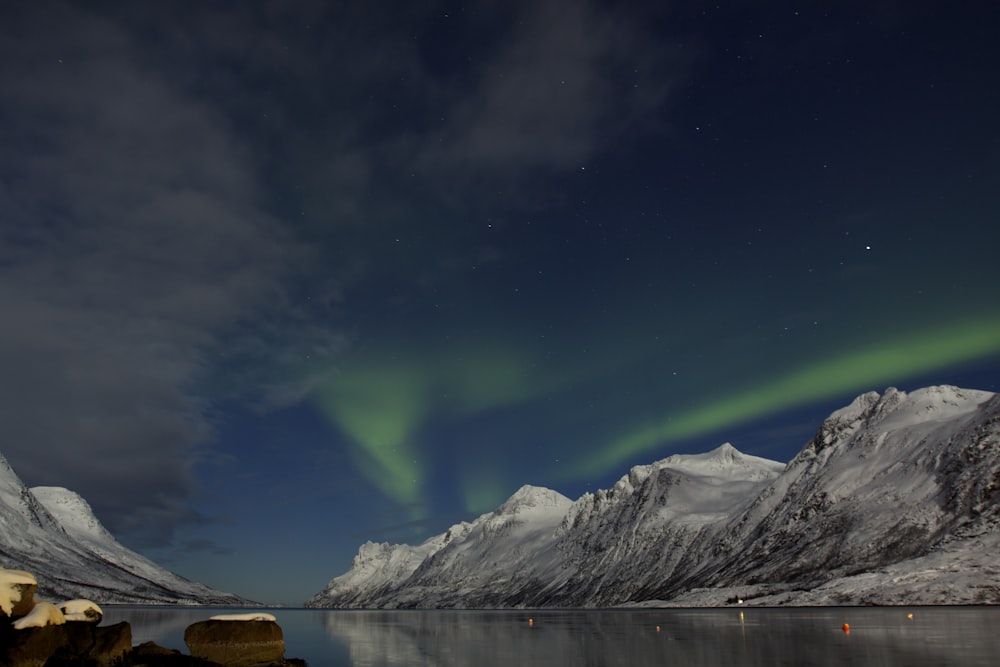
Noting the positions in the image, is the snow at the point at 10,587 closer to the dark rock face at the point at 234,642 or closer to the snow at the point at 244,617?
the dark rock face at the point at 234,642

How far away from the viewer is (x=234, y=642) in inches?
1544

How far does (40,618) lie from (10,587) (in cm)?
204

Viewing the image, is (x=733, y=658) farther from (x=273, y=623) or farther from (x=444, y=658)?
(x=273, y=623)

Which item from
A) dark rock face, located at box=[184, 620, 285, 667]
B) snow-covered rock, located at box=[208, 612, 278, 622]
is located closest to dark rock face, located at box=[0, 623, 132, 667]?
dark rock face, located at box=[184, 620, 285, 667]

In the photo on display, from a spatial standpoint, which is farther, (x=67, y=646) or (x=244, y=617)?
(x=244, y=617)

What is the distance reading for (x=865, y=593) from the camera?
16862 cm

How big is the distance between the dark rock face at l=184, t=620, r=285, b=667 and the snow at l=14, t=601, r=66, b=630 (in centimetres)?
728

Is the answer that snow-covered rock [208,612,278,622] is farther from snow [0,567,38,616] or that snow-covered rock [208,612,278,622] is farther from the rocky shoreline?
snow [0,567,38,616]

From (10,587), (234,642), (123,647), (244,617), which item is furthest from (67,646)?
(244,617)

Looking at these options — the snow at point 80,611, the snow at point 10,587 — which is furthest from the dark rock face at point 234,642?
the snow at point 10,587

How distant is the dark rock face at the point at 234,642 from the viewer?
126ft

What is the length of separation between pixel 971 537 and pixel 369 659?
20347 centimetres

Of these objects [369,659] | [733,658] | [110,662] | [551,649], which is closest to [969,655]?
[733,658]

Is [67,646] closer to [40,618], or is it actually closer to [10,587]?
[40,618]
